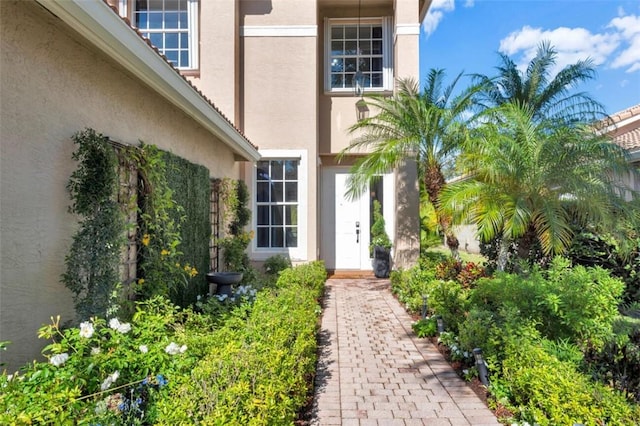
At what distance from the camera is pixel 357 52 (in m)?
11.3

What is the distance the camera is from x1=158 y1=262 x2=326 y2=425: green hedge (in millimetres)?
2359

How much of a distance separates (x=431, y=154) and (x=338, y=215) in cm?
383

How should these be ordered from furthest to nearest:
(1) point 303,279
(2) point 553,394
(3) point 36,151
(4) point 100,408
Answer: (1) point 303,279, (3) point 36,151, (2) point 553,394, (4) point 100,408

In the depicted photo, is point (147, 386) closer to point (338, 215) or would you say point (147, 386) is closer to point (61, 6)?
point (61, 6)

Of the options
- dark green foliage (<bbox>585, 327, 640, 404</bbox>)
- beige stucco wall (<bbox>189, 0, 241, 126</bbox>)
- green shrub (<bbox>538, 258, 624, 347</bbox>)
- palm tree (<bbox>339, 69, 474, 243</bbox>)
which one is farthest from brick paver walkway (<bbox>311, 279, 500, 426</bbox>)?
beige stucco wall (<bbox>189, 0, 241, 126</bbox>)

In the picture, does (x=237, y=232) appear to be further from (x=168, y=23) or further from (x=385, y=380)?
(x=168, y=23)

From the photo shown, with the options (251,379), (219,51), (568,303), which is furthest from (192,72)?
(568,303)

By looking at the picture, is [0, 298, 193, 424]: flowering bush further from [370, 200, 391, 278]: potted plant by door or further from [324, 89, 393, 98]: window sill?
[324, 89, 393, 98]: window sill

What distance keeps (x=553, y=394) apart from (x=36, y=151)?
4.95 metres

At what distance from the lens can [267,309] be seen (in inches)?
188

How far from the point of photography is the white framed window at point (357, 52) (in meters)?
11.2

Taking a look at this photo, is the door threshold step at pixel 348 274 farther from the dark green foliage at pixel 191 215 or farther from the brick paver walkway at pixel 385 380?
the dark green foliage at pixel 191 215

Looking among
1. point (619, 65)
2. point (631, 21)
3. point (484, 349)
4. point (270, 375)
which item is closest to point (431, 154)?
point (484, 349)

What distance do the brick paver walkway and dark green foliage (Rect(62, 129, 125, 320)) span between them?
2527mm
